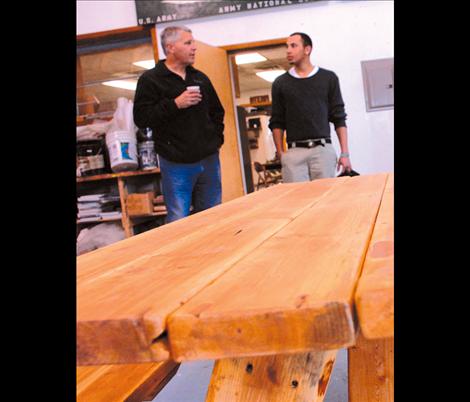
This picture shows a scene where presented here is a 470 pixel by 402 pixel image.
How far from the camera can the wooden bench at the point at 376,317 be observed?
528 mm

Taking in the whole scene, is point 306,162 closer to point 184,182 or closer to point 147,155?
point 184,182

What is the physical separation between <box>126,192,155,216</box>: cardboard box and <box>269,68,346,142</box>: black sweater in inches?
56.9

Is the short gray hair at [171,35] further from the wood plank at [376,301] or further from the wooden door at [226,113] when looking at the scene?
the wood plank at [376,301]

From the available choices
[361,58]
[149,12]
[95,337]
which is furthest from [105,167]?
[95,337]

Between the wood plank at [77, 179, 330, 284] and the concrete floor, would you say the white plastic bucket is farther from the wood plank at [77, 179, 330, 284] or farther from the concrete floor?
the wood plank at [77, 179, 330, 284]

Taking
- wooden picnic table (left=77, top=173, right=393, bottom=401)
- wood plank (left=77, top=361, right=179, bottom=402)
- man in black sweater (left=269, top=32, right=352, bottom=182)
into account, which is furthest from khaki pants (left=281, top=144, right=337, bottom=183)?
wood plank (left=77, top=361, right=179, bottom=402)

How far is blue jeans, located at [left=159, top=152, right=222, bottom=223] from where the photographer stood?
334 cm

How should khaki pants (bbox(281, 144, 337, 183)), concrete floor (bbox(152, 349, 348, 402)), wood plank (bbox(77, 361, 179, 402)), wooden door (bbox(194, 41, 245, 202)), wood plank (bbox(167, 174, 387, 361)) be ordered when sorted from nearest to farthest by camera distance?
wood plank (bbox(167, 174, 387, 361)) → wood plank (bbox(77, 361, 179, 402)) → concrete floor (bbox(152, 349, 348, 402)) → khaki pants (bbox(281, 144, 337, 183)) → wooden door (bbox(194, 41, 245, 202))

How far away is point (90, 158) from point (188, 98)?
1.87 meters

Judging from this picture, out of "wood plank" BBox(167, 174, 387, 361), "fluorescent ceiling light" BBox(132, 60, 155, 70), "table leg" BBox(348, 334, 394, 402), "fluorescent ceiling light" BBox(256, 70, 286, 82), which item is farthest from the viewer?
"fluorescent ceiling light" BBox(256, 70, 286, 82)

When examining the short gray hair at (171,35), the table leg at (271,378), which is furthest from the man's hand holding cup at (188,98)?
the table leg at (271,378)

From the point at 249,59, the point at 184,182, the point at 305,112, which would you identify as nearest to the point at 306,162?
the point at 305,112
